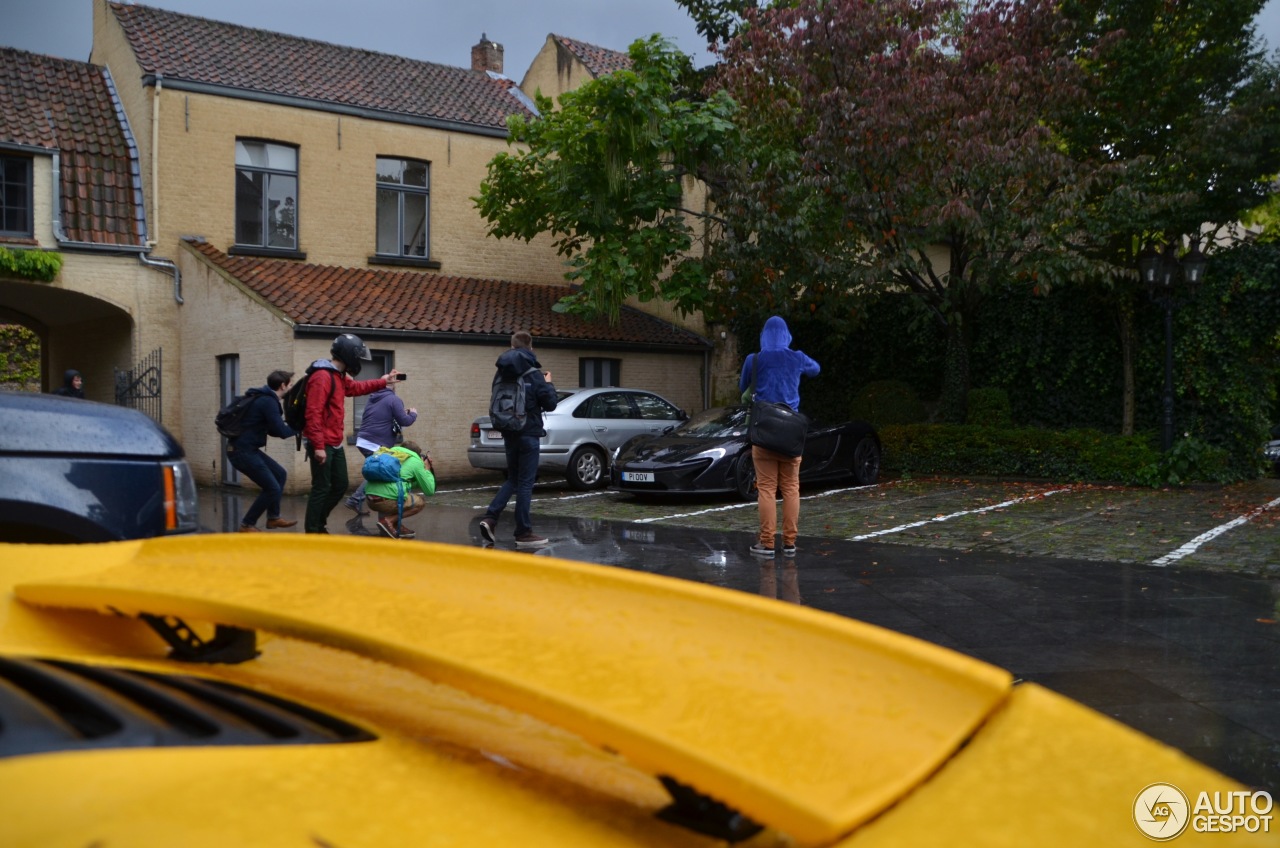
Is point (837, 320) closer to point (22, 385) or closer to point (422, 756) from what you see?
point (422, 756)

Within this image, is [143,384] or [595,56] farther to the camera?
[595,56]

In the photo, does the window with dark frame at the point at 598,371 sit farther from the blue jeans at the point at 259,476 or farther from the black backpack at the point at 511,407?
the black backpack at the point at 511,407

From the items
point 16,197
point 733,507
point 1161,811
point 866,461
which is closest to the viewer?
point 1161,811

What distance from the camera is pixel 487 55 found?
86.9ft

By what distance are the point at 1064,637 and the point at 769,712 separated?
542 cm

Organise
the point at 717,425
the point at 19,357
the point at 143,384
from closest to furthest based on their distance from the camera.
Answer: the point at 717,425, the point at 143,384, the point at 19,357

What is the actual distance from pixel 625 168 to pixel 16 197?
1071 centimetres

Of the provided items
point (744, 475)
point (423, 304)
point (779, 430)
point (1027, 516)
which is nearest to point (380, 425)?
point (779, 430)

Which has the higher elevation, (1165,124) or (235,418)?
(1165,124)

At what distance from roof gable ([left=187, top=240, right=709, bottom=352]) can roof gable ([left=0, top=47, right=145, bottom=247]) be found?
1427mm

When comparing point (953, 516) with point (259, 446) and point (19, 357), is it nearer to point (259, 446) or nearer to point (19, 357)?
point (259, 446)

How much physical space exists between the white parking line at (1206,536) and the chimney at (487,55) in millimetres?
20561

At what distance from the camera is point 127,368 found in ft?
66.1

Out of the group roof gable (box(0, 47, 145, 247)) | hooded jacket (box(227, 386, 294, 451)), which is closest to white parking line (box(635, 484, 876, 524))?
hooded jacket (box(227, 386, 294, 451))
